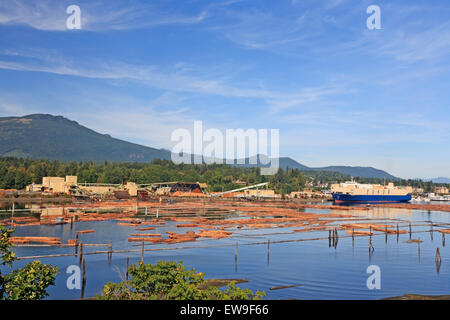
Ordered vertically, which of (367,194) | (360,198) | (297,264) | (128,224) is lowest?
(297,264)

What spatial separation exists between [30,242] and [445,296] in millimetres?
30721

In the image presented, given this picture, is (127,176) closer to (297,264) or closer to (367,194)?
(367,194)

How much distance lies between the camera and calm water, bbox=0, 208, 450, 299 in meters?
22.1

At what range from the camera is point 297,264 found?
28953 mm

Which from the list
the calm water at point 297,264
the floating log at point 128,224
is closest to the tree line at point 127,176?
the floating log at point 128,224

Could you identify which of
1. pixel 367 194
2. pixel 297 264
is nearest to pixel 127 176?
pixel 367 194

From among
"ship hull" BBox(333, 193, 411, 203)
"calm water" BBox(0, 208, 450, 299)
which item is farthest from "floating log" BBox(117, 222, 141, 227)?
"ship hull" BBox(333, 193, 411, 203)

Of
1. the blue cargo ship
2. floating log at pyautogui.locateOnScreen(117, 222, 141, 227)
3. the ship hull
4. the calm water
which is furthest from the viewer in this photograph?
the blue cargo ship

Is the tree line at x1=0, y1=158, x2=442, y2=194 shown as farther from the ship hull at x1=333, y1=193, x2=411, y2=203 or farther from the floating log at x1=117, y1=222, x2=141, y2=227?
the floating log at x1=117, y1=222, x2=141, y2=227

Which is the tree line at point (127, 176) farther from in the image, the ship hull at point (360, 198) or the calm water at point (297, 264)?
the calm water at point (297, 264)

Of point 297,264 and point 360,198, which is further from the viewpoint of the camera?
point 360,198

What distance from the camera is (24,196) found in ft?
288
